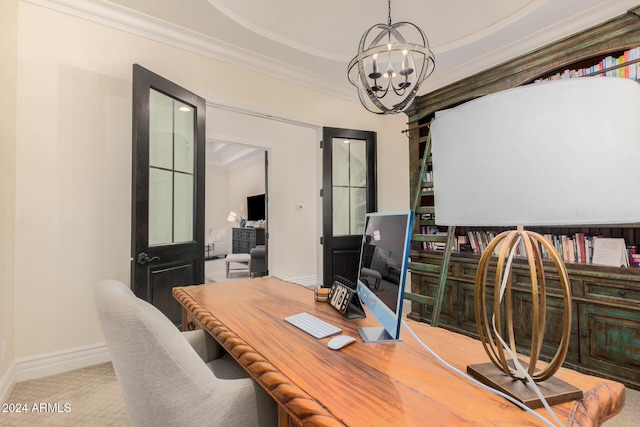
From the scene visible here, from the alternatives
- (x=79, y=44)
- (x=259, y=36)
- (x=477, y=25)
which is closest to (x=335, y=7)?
(x=259, y=36)

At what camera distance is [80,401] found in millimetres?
1880

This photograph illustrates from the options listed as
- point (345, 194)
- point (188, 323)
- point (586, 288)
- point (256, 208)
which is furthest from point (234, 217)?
point (586, 288)

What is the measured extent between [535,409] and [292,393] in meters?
0.53

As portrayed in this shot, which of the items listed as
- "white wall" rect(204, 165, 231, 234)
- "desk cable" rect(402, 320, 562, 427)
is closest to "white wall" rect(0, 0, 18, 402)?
"desk cable" rect(402, 320, 562, 427)

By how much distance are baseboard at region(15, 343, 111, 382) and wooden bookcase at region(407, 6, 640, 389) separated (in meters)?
2.99

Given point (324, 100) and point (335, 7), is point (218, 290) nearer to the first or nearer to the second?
point (335, 7)

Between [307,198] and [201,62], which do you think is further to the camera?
[307,198]

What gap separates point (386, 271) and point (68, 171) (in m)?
2.50

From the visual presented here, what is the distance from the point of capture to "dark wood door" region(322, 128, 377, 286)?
390 cm

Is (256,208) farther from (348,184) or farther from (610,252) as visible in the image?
(610,252)

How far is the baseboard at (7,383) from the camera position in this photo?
6.09 ft

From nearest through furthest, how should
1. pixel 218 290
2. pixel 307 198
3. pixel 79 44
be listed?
pixel 218 290 < pixel 79 44 < pixel 307 198

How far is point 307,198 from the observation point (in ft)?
14.8

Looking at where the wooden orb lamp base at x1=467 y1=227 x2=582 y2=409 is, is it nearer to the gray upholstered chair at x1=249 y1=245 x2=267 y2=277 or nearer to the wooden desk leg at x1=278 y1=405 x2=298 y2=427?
the wooden desk leg at x1=278 y1=405 x2=298 y2=427
